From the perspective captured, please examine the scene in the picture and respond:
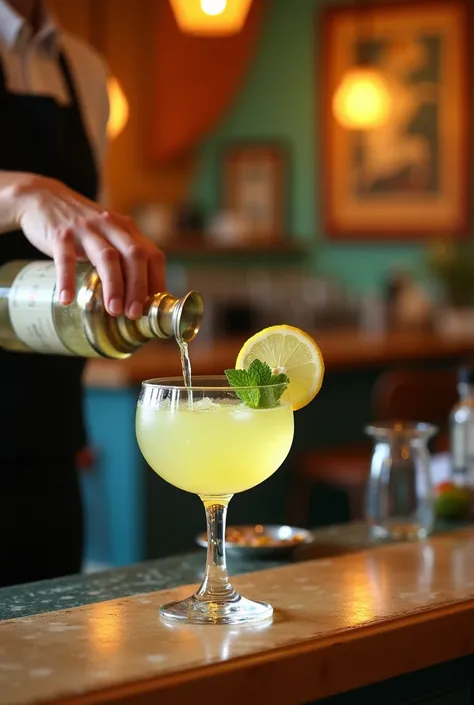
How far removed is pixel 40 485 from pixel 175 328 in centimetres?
73

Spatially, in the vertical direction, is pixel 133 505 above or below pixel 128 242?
below

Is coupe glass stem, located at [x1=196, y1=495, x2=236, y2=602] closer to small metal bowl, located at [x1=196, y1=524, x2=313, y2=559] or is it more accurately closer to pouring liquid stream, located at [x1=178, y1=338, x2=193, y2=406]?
pouring liquid stream, located at [x1=178, y1=338, x2=193, y2=406]

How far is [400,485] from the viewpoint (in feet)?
6.40

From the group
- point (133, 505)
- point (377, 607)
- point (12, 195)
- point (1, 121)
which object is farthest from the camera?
point (133, 505)

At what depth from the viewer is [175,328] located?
57.6 inches

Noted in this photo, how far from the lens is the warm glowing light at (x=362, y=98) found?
21.2ft

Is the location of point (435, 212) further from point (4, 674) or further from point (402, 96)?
point (4, 674)

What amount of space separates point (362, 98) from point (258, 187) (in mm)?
1606

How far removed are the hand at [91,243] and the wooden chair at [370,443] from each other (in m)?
2.23

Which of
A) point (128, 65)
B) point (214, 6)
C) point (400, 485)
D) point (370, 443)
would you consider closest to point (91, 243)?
point (400, 485)

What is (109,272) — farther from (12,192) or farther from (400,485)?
(400,485)

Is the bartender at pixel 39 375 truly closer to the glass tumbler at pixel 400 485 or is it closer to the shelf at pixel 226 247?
the glass tumbler at pixel 400 485

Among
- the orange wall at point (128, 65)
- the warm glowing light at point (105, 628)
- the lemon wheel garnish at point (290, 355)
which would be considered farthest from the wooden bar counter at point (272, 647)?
the orange wall at point (128, 65)

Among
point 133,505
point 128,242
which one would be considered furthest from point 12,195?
point 133,505
